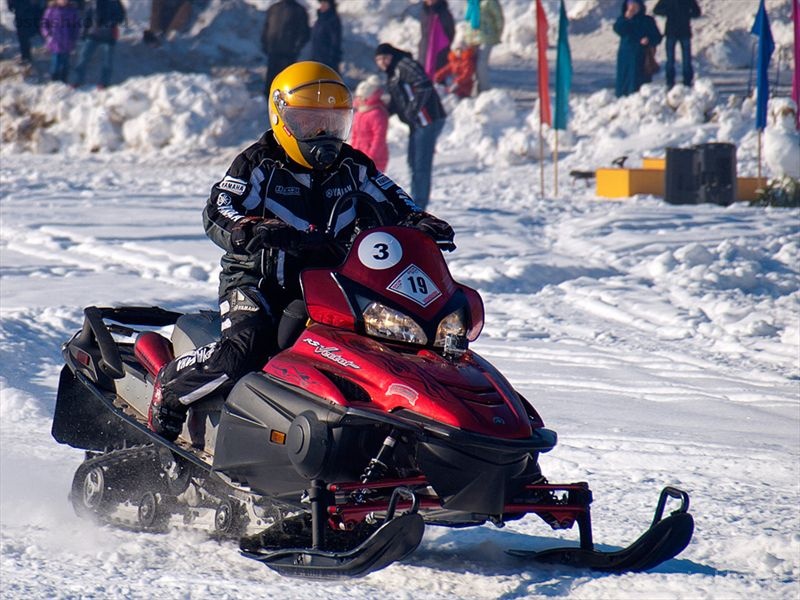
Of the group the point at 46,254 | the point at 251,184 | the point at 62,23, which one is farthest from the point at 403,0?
the point at 251,184

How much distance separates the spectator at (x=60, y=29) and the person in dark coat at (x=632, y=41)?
845 cm

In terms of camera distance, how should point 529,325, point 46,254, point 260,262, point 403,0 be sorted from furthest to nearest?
point 403,0 → point 46,254 → point 529,325 → point 260,262

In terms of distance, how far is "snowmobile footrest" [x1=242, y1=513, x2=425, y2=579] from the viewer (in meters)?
3.73

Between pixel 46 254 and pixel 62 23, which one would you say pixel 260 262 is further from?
pixel 62 23

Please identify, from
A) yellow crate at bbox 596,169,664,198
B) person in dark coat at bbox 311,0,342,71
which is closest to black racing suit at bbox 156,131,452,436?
yellow crate at bbox 596,169,664,198

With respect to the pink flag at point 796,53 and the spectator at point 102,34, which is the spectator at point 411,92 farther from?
the spectator at point 102,34

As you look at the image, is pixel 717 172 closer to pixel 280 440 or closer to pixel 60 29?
pixel 60 29

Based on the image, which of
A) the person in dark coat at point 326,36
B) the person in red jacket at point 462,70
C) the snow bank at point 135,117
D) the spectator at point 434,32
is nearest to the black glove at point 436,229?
the person in dark coat at point 326,36

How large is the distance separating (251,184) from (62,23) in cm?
1593

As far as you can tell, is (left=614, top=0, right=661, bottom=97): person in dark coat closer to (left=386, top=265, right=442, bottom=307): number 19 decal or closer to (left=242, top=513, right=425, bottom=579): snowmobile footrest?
(left=386, top=265, right=442, bottom=307): number 19 decal

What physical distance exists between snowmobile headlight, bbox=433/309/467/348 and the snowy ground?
79 centimetres

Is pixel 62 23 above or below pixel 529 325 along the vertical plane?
above

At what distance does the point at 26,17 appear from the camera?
805 inches

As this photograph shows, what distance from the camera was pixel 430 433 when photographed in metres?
3.82
